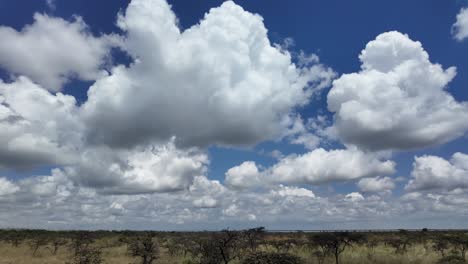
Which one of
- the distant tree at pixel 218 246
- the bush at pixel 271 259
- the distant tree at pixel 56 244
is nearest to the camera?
the bush at pixel 271 259

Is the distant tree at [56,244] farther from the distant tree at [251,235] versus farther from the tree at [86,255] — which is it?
the distant tree at [251,235]

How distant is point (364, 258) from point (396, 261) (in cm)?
339

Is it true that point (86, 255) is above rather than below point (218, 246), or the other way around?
below

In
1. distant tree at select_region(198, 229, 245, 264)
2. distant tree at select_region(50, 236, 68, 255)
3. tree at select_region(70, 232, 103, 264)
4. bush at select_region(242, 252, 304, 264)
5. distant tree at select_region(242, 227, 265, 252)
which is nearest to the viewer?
bush at select_region(242, 252, 304, 264)

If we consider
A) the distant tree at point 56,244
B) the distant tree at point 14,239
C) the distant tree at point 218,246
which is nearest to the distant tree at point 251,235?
the distant tree at point 218,246

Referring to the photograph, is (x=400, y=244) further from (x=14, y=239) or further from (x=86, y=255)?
(x=14, y=239)

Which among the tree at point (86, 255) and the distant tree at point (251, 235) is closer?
the tree at point (86, 255)

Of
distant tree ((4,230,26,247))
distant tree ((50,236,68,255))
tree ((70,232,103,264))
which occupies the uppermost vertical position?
distant tree ((4,230,26,247))

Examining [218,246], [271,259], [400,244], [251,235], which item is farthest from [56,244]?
[400,244]

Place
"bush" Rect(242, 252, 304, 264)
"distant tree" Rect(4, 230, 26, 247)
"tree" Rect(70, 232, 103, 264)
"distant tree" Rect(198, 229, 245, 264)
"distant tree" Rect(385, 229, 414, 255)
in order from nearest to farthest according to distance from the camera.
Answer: "bush" Rect(242, 252, 304, 264) < "distant tree" Rect(198, 229, 245, 264) < "tree" Rect(70, 232, 103, 264) < "distant tree" Rect(385, 229, 414, 255) < "distant tree" Rect(4, 230, 26, 247)

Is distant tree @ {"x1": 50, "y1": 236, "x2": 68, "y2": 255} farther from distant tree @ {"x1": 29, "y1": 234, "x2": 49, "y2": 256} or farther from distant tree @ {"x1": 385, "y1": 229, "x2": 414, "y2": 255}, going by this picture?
distant tree @ {"x1": 385, "y1": 229, "x2": 414, "y2": 255}

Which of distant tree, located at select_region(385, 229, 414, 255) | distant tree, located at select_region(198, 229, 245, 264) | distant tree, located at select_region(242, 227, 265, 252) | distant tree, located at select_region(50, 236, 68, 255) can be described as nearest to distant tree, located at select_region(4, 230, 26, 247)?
distant tree, located at select_region(50, 236, 68, 255)

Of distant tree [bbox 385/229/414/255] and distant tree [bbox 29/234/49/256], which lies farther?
distant tree [bbox 29/234/49/256]

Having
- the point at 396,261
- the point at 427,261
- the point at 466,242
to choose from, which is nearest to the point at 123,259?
the point at 396,261
